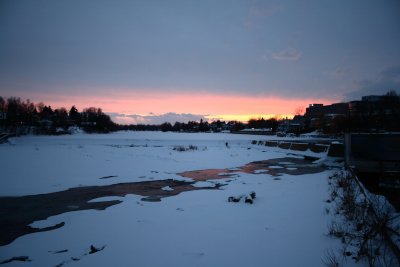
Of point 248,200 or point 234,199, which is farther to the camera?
point 234,199

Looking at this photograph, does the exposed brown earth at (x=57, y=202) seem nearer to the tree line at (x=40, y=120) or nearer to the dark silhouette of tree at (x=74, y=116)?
the tree line at (x=40, y=120)

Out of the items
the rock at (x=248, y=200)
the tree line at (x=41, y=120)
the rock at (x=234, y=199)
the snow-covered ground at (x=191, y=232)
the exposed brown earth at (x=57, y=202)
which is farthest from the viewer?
the tree line at (x=41, y=120)

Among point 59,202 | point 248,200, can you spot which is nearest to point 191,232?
point 248,200

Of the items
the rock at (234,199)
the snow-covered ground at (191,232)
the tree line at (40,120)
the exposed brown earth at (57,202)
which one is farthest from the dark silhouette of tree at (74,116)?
the rock at (234,199)

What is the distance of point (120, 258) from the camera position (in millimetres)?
4934

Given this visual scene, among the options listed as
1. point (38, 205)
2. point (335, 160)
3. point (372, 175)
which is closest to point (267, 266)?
point (38, 205)

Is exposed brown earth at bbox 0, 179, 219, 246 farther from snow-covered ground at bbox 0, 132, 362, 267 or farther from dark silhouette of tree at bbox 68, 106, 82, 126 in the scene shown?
dark silhouette of tree at bbox 68, 106, 82, 126

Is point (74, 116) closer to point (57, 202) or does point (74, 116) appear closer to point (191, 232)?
point (57, 202)

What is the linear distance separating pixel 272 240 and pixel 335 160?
615 inches

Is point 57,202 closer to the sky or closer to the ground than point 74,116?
closer to the ground

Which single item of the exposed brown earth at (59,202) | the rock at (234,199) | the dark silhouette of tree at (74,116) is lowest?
the exposed brown earth at (59,202)

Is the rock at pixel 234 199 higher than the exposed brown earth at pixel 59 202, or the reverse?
the rock at pixel 234 199

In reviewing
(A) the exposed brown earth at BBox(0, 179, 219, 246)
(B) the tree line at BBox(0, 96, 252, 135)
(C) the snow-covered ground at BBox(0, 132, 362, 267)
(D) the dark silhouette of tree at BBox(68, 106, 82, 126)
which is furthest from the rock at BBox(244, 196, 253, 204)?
(D) the dark silhouette of tree at BBox(68, 106, 82, 126)

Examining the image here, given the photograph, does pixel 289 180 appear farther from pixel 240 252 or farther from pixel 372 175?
pixel 240 252
